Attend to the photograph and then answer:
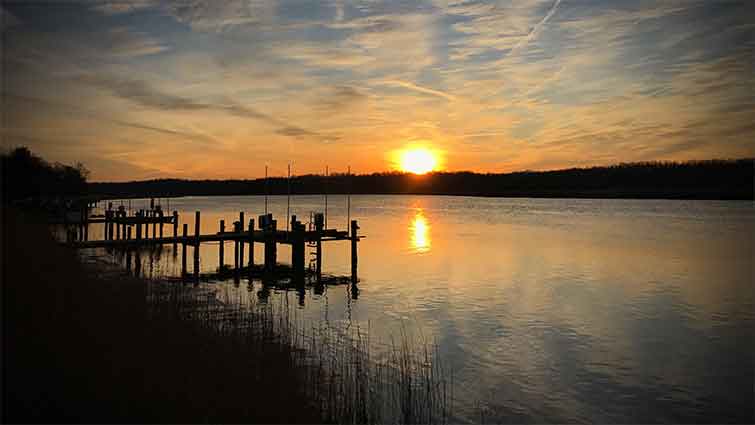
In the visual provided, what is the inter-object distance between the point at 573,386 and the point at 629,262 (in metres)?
29.1

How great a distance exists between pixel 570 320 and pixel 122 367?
18.2 m

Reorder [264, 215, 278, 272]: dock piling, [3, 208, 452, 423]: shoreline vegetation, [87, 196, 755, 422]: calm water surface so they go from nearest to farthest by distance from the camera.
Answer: [3, 208, 452, 423]: shoreline vegetation, [87, 196, 755, 422]: calm water surface, [264, 215, 278, 272]: dock piling

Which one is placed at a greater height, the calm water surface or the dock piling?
the dock piling

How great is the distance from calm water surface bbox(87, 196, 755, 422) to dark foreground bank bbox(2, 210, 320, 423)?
4.84 metres

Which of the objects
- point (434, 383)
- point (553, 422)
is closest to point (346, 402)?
point (434, 383)

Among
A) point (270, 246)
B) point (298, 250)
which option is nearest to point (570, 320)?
point (298, 250)

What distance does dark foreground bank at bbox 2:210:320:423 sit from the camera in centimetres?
766

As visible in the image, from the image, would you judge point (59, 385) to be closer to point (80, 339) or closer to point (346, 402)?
point (80, 339)

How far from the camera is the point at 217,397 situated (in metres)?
8.86

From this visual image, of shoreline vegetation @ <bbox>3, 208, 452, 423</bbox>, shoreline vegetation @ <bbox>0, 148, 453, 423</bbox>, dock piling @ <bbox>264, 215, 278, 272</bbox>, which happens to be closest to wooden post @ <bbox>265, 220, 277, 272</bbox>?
dock piling @ <bbox>264, 215, 278, 272</bbox>

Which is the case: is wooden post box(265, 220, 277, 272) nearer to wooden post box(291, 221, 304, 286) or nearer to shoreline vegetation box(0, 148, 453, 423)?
wooden post box(291, 221, 304, 286)

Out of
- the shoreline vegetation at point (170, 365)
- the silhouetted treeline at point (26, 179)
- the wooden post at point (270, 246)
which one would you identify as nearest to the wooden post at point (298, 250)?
the wooden post at point (270, 246)

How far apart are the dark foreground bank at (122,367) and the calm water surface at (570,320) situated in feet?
15.9

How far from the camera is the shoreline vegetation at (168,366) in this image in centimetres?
787
